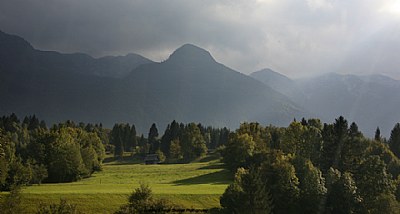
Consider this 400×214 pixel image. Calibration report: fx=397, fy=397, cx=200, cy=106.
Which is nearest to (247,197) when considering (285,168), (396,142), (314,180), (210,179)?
(285,168)

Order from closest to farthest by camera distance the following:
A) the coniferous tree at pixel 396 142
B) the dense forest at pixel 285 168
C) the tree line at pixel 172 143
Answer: the dense forest at pixel 285 168
the coniferous tree at pixel 396 142
the tree line at pixel 172 143

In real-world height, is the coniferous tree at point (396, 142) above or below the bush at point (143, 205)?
above

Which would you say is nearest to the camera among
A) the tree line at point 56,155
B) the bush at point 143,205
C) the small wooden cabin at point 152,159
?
the bush at point 143,205

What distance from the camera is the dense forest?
60531 mm

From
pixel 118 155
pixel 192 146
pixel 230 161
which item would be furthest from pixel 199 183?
pixel 118 155

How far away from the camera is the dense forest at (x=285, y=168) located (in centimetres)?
6053

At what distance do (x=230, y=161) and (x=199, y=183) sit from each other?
16.2 m

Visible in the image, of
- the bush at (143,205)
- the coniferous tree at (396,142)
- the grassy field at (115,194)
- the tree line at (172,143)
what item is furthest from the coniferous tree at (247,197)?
the tree line at (172,143)

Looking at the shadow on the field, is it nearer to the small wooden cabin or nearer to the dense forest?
the dense forest

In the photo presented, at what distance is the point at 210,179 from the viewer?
8919cm

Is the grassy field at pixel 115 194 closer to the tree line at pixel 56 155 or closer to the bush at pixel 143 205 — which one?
the tree line at pixel 56 155

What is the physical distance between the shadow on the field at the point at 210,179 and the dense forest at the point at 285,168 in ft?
6.96

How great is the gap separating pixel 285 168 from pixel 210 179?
2599 centimetres

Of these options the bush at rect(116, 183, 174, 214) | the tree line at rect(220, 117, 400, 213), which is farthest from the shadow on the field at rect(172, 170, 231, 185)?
the bush at rect(116, 183, 174, 214)
